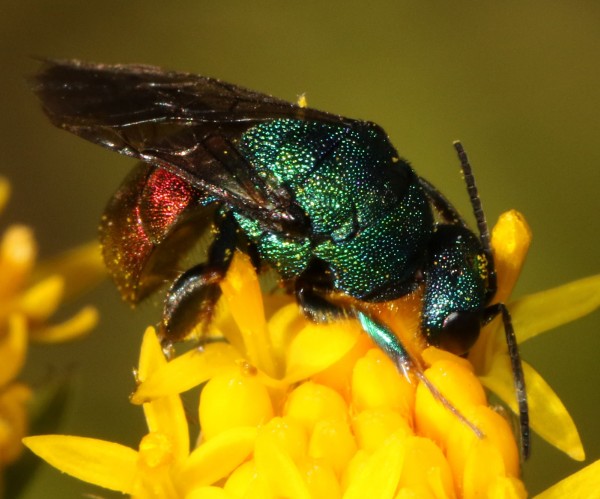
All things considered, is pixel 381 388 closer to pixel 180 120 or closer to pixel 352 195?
pixel 352 195

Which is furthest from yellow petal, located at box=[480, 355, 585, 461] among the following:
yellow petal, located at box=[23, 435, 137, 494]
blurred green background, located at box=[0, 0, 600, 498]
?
blurred green background, located at box=[0, 0, 600, 498]

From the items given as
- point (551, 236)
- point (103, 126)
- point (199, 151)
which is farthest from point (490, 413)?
point (551, 236)

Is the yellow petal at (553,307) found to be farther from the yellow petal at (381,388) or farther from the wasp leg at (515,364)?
the yellow petal at (381,388)

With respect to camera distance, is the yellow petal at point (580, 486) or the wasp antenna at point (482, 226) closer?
the yellow petal at point (580, 486)

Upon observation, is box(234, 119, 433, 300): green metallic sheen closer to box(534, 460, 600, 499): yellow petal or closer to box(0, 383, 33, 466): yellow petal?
box(534, 460, 600, 499): yellow petal

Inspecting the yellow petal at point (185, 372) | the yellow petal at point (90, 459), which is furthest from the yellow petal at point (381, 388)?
the yellow petal at point (90, 459)

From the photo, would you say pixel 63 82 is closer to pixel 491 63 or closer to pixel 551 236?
pixel 551 236
